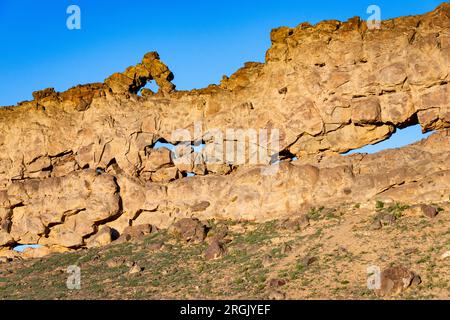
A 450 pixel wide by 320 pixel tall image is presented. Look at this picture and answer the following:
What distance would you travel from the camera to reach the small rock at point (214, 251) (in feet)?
101

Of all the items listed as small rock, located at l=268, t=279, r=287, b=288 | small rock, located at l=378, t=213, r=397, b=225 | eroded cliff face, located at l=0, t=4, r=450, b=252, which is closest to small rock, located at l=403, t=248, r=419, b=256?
small rock, located at l=378, t=213, r=397, b=225

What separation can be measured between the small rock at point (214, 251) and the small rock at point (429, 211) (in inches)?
395

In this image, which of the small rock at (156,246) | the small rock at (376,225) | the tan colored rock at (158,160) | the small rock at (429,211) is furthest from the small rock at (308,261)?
the tan colored rock at (158,160)

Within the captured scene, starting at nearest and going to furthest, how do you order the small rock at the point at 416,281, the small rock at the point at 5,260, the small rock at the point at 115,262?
the small rock at the point at 416,281, the small rock at the point at 115,262, the small rock at the point at 5,260

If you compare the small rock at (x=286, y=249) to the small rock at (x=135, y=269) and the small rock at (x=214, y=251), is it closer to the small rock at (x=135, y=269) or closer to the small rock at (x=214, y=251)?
the small rock at (x=214, y=251)

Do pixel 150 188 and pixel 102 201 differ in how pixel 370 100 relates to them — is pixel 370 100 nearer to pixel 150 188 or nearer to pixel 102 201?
pixel 150 188

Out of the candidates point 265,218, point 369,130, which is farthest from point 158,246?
point 369,130

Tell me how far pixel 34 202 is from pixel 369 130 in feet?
73.0

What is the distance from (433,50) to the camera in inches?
1346

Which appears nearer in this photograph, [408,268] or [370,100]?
[408,268]

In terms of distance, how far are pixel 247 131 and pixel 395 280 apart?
16.7 metres

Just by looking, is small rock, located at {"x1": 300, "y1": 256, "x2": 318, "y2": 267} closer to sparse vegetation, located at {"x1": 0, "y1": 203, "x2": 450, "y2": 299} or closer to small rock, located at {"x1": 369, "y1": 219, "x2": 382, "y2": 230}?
sparse vegetation, located at {"x1": 0, "y1": 203, "x2": 450, "y2": 299}

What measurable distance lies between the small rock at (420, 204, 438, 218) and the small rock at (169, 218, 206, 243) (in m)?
11.7
